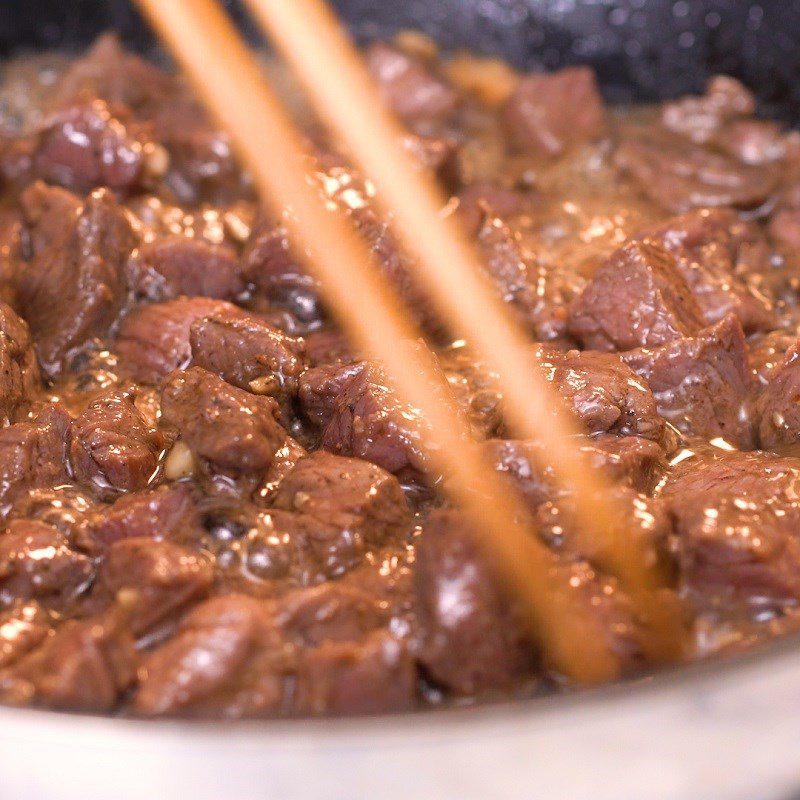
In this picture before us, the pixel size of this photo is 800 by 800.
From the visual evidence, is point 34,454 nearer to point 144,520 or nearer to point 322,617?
point 144,520

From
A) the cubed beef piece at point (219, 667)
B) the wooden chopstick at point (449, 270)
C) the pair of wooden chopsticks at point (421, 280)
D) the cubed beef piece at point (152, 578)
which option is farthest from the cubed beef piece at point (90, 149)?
the cubed beef piece at point (219, 667)

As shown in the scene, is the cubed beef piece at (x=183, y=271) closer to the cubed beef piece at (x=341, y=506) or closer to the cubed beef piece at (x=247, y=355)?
the cubed beef piece at (x=247, y=355)

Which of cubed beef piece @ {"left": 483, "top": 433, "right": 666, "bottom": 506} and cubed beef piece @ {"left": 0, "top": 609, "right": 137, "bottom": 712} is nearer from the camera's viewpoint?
cubed beef piece @ {"left": 0, "top": 609, "right": 137, "bottom": 712}

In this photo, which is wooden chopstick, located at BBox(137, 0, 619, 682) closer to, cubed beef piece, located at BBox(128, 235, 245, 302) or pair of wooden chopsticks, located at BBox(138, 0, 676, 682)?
pair of wooden chopsticks, located at BBox(138, 0, 676, 682)

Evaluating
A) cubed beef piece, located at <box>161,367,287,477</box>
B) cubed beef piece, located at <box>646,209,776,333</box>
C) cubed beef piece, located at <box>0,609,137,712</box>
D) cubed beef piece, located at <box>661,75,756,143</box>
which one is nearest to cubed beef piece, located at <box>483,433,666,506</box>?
cubed beef piece, located at <box>161,367,287,477</box>

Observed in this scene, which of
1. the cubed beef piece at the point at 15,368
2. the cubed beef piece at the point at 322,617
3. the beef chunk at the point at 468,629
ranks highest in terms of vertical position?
the cubed beef piece at the point at 15,368

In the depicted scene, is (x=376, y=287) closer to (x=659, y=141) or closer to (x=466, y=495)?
(x=466, y=495)
